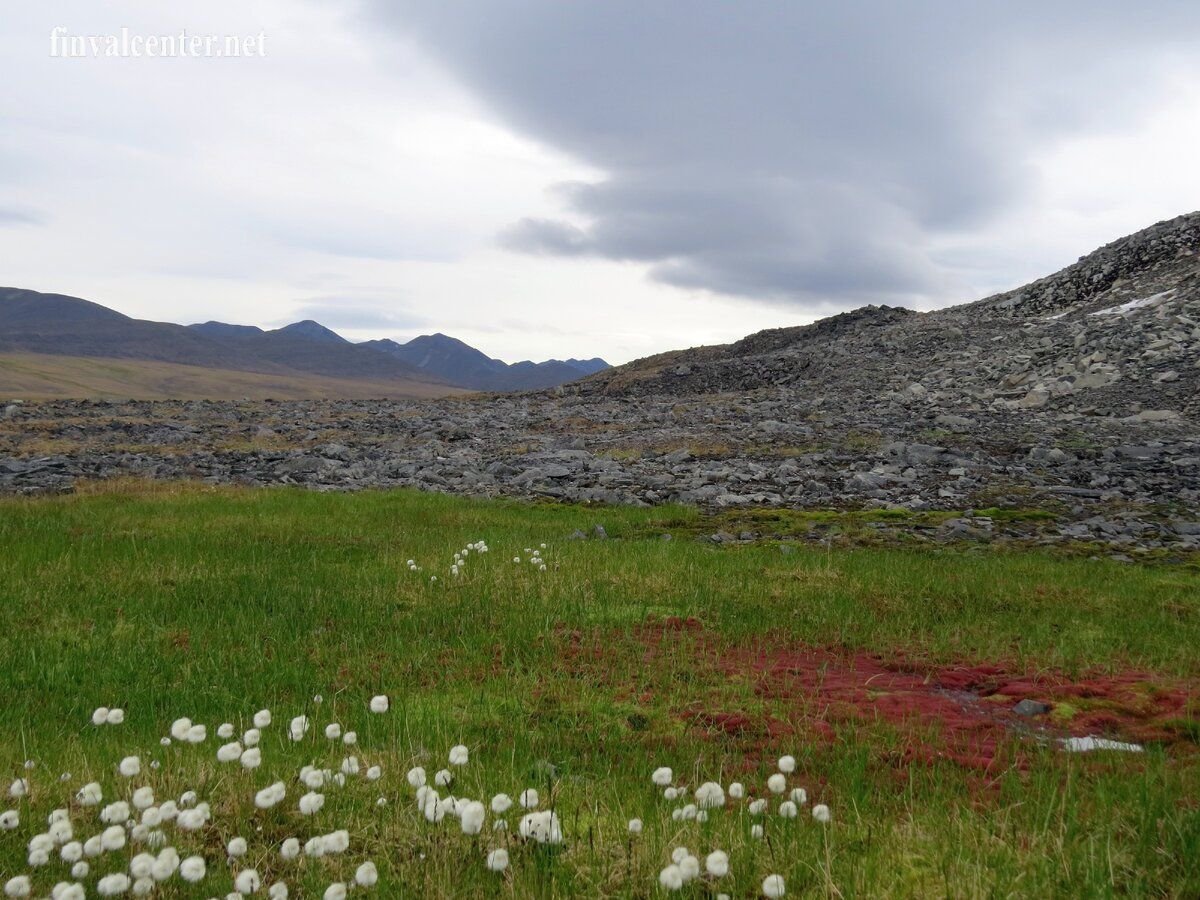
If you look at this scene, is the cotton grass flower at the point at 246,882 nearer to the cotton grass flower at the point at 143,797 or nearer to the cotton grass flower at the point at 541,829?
the cotton grass flower at the point at 143,797

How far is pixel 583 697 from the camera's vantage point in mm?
7238

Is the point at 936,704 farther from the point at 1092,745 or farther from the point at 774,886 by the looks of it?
the point at 774,886

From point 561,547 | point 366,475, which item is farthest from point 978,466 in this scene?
point 366,475

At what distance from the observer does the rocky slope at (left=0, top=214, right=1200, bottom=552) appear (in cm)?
1948

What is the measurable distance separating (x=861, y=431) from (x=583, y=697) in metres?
24.9

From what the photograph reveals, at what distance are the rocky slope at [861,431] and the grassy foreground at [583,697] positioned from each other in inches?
243

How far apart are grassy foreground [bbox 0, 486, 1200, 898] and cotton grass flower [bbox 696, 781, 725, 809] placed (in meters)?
0.15

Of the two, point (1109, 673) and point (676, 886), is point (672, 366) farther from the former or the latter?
point (676, 886)

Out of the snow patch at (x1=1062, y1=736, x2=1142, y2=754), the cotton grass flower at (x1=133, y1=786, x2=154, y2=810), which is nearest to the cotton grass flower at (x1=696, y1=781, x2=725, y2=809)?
the cotton grass flower at (x1=133, y1=786, x2=154, y2=810)

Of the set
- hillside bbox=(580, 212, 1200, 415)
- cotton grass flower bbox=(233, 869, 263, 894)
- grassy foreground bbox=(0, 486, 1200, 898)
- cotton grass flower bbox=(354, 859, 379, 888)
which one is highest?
hillside bbox=(580, 212, 1200, 415)

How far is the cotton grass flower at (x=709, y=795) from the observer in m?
4.06

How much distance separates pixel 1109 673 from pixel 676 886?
662 cm

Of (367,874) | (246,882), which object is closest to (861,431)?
(367,874)

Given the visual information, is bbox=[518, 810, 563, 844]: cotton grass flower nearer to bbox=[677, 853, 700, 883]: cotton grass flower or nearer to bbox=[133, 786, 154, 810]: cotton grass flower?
bbox=[677, 853, 700, 883]: cotton grass flower
